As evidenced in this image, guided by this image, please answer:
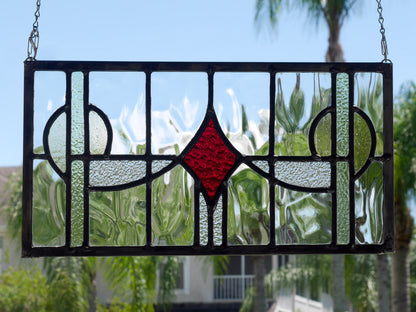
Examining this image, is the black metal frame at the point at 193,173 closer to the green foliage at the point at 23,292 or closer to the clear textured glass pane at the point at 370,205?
the clear textured glass pane at the point at 370,205

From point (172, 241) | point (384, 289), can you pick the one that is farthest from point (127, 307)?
point (172, 241)

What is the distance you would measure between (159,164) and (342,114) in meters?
0.81

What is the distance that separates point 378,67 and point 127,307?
32.0 ft

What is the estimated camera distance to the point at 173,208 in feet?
9.16

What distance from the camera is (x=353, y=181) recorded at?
279 cm

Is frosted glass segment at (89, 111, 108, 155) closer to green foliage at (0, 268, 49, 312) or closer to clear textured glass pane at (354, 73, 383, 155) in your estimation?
clear textured glass pane at (354, 73, 383, 155)

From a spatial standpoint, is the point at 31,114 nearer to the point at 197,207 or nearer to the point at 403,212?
the point at 197,207

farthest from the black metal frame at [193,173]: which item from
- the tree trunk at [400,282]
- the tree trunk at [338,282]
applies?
the tree trunk at [400,282]

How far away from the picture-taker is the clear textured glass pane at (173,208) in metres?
2.75

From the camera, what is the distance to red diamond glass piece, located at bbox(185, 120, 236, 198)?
276 cm

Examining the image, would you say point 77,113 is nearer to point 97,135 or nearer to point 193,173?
point 97,135

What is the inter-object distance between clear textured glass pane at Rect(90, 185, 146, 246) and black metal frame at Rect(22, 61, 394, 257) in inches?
1.2

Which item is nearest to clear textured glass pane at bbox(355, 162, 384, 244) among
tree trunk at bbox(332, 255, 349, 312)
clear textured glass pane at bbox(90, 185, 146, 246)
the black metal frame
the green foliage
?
the black metal frame

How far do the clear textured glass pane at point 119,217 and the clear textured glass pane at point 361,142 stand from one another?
92cm
